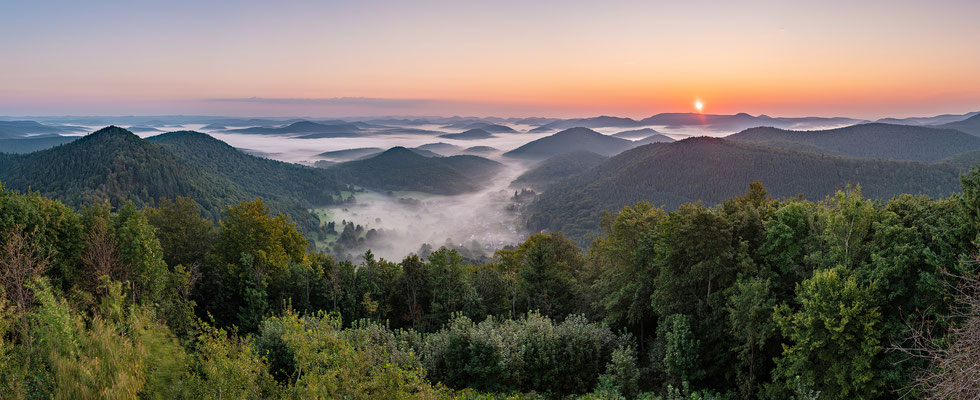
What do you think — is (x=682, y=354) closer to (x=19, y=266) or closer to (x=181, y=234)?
(x=19, y=266)

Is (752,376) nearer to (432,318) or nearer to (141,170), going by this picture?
(432,318)

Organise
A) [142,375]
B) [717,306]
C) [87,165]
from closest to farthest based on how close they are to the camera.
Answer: [142,375] → [717,306] → [87,165]

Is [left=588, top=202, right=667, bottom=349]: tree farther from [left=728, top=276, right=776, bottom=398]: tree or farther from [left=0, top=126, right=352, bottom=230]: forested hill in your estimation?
[left=0, top=126, right=352, bottom=230]: forested hill

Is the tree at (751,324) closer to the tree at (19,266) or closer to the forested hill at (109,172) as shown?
the tree at (19,266)

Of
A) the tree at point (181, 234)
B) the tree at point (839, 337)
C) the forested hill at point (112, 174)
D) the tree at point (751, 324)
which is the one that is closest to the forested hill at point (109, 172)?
the forested hill at point (112, 174)

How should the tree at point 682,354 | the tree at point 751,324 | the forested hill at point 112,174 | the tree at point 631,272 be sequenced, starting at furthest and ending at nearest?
1. the forested hill at point 112,174
2. the tree at point 631,272
3. the tree at point 682,354
4. the tree at point 751,324

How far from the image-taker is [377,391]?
36.2ft

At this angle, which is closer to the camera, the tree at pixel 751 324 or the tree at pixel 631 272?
the tree at pixel 751 324

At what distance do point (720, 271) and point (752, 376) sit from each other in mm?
5627

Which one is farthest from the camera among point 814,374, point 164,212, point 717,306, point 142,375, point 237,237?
point 164,212

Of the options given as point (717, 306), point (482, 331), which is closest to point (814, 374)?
point (717, 306)

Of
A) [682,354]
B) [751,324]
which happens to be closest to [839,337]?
[751,324]

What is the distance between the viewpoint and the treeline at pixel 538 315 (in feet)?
36.4

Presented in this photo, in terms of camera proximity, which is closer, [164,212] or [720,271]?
[720,271]
